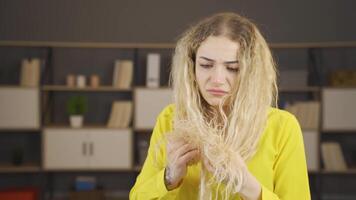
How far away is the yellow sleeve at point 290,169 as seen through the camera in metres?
1.19

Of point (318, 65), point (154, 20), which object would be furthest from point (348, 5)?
point (154, 20)

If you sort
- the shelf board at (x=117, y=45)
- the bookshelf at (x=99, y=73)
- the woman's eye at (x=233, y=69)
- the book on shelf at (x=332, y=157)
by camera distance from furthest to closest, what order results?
1. the bookshelf at (x=99, y=73)
2. the book on shelf at (x=332, y=157)
3. the shelf board at (x=117, y=45)
4. the woman's eye at (x=233, y=69)

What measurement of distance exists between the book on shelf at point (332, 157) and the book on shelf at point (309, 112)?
0.24 metres

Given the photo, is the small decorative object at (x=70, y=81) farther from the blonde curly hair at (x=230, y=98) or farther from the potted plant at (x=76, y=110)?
the blonde curly hair at (x=230, y=98)

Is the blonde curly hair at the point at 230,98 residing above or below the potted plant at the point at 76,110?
above

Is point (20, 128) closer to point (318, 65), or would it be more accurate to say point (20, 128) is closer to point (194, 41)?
point (318, 65)

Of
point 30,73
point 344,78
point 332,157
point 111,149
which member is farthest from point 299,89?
point 30,73

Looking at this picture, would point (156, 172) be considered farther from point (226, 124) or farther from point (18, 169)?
Result: point (18, 169)

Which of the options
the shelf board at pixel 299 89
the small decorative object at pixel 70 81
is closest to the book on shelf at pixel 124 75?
the small decorative object at pixel 70 81

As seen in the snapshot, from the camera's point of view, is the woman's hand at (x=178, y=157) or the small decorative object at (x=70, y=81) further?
the small decorative object at (x=70, y=81)

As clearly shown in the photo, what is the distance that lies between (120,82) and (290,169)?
338cm

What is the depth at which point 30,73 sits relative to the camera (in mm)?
4387

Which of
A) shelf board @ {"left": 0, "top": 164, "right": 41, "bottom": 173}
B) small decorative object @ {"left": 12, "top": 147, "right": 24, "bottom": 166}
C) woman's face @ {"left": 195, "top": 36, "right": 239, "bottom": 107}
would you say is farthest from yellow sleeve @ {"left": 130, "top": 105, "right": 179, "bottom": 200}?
small decorative object @ {"left": 12, "top": 147, "right": 24, "bottom": 166}

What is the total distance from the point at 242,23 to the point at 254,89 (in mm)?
183
